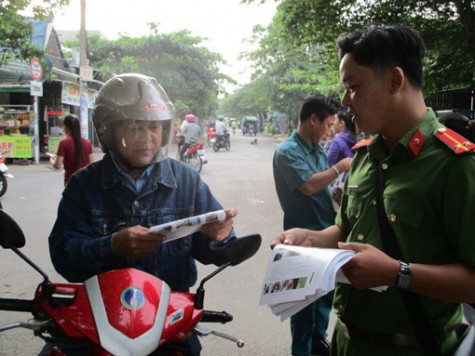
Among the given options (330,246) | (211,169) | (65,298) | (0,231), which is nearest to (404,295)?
(330,246)

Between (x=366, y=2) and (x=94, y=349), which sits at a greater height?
(x=366, y=2)

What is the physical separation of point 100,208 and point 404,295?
1093 millimetres

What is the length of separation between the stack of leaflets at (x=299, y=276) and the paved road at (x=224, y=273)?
2074 millimetres

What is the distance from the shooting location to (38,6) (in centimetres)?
725

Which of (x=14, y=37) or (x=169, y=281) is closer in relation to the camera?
(x=169, y=281)

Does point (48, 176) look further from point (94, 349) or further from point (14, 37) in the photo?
point (94, 349)

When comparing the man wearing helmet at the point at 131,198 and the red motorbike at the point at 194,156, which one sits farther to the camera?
the red motorbike at the point at 194,156

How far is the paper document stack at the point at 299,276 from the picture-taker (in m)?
1.24

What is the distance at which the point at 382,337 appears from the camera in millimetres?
1479

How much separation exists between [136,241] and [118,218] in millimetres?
293

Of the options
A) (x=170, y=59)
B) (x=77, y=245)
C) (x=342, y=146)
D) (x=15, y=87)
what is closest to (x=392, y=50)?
(x=77, y=245)

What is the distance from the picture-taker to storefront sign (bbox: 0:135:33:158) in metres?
14.7

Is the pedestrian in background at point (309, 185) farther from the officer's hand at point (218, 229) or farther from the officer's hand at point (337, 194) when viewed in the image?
the officer's hand at point (218, 229)

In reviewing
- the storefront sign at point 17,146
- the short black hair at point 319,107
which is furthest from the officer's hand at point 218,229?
the storefront sign at point 17,146
